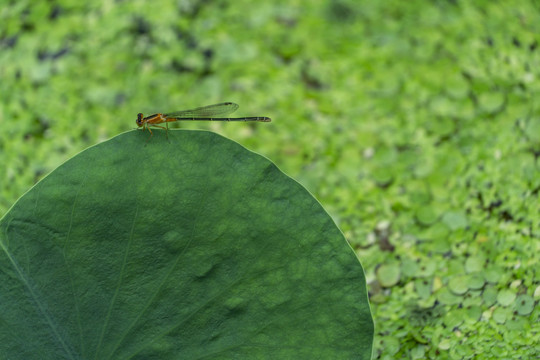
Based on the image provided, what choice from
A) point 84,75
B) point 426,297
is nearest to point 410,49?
point 426,297

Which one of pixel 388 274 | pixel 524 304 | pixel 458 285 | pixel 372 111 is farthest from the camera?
pixel 372 111

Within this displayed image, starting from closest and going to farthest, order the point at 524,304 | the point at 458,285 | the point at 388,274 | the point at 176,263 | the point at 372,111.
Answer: the point at 176,263, the point at 524,304, the point at 458,285, the point at 388,274, the point at 372,111

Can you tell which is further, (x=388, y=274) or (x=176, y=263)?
(x=388, y=274)

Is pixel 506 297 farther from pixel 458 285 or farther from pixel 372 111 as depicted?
pixel 372 111

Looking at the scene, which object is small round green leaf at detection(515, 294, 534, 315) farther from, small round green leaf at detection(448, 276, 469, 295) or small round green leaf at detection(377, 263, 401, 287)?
small round green leaf at detection(377, 263, 401, 287)

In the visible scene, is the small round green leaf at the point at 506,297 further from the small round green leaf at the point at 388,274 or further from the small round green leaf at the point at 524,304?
the small round green leaf at the point at 388,274

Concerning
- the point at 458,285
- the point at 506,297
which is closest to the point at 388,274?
the point at 458,285

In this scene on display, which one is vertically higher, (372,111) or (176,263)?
(176,263)
